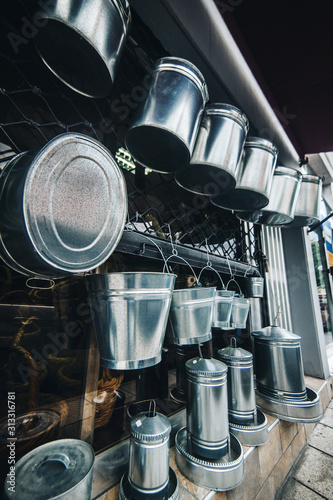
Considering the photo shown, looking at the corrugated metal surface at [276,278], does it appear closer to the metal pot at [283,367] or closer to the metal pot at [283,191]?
the metal pot at [283,367]

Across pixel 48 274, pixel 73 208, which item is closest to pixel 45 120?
pixel 73 208

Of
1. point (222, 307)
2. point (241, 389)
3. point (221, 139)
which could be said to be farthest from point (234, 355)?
point (221, 139)

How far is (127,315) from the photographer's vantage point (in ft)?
2.75

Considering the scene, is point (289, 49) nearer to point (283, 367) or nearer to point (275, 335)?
point (275, 335)

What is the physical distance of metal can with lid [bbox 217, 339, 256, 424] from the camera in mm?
1718

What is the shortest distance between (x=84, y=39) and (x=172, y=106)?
1.42ft

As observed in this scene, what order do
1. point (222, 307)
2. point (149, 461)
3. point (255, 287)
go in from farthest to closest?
point (255, 287)
point (222, 307)
point (149, 461)

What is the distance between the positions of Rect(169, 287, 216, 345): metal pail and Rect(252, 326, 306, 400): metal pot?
1.31 meters

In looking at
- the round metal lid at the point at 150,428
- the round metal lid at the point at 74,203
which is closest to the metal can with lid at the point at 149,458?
the round metal lid at the point at 150,428

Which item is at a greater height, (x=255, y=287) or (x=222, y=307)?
(x=255, y=287)

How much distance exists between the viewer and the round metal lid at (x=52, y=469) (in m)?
0.76

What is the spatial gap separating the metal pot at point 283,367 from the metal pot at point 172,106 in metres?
1.91

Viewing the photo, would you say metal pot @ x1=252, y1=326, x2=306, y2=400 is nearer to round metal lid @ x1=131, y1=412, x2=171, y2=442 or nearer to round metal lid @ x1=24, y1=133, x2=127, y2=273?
round metal lid @ x1=131, y1=412, x2=171, y2=442

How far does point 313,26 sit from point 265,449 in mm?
3498
